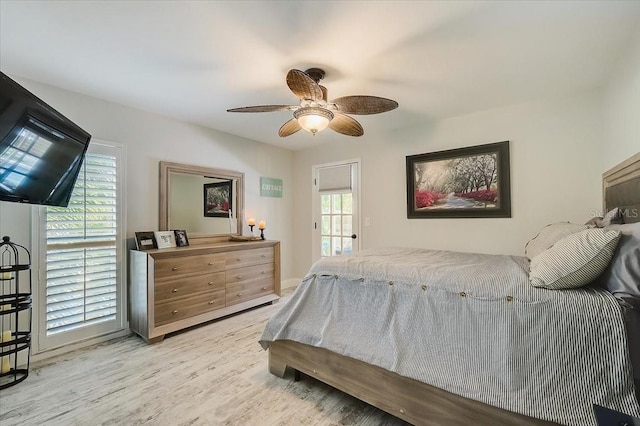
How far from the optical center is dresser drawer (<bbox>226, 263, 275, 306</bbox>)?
11.2 ft

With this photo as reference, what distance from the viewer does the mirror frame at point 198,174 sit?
10.7 ft

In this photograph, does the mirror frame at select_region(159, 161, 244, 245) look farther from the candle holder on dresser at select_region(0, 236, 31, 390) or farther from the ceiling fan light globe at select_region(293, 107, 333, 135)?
the ceiling fan light globe at select_region(293, 107, 333, 135)

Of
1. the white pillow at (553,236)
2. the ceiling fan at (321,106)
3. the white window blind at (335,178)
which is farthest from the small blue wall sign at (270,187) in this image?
the white pillow at (553,236)

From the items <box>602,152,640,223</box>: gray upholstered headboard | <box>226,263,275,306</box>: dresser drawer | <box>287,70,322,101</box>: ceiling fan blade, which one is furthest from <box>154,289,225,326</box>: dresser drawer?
<box>602,152,640,223</box>: gray upholstered headboard

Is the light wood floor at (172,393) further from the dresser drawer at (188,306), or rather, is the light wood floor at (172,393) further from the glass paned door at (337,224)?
the glass paned door at (337,224)

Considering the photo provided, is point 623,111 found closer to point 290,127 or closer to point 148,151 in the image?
point 290,127

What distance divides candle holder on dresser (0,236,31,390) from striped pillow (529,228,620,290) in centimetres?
327

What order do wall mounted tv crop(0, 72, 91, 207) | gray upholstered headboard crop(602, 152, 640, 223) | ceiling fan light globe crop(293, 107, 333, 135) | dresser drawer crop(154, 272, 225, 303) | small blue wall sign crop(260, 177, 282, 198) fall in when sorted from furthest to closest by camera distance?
small blue wall sign crop(260, 177, 282, 198) → dresser drawer crop(154, 272, 225, 303) → ceiling fan light globe crop(293, 107, 333, 135) → gray upholstered headboard crop(602, 152, 640, 223) → wall mounted tv crop(0, 72, 91, 207)

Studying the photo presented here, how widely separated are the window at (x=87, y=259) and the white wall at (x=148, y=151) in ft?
0.52

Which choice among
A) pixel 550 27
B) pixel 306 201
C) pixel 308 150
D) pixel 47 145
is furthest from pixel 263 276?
pixel 550 27

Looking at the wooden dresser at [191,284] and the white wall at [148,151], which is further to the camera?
the wooden dresser at [191,284]

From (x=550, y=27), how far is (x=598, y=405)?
78.6 inches

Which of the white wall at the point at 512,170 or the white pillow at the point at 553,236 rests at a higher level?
the white wall at the point at 512,170

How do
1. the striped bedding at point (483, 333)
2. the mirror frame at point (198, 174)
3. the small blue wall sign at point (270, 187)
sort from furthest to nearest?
the small blue wall sign at point (270, 187) < the mirror frame at point (198, 174) < the striped bedding at point (483, 333)
